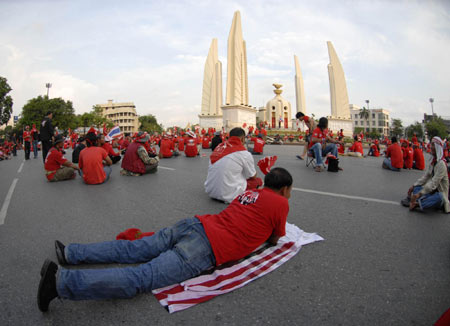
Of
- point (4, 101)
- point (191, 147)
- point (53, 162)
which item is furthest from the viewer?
point (4, 101)

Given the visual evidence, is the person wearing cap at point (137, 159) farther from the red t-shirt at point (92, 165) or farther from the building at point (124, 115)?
the building at point (124, 115)

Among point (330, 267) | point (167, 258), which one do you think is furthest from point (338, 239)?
point (167, 258)

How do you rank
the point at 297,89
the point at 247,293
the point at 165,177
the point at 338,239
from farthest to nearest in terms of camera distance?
the point at 297,89 → the point at 165,177 → the point at 338,239 → the point at 247,293

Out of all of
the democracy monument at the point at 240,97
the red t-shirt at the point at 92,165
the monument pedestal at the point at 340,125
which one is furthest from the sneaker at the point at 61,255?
the monument pedestal at the point at 340,125

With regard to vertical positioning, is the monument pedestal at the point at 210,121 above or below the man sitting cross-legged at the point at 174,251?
above

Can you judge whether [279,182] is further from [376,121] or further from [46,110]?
[376,121]

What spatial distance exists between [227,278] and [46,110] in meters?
55.6

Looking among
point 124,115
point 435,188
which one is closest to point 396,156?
→ point 435,188

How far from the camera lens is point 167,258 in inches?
81.2

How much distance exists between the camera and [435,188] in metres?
4.12

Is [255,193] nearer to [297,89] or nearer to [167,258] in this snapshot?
[167,258]

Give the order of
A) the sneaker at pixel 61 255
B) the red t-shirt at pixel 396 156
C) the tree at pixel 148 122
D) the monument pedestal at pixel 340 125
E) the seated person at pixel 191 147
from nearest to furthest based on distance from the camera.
A: 1. the sneaker at pixel 61 255
2. the red t-shirt at pixel 396 156
3. the seated person at pixel 191 147
4. the monument pedestal at pixel 340 125
5. the tree at pixel 148 122

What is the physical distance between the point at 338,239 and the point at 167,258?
198 cm

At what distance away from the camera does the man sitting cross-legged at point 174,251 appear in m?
1.79
